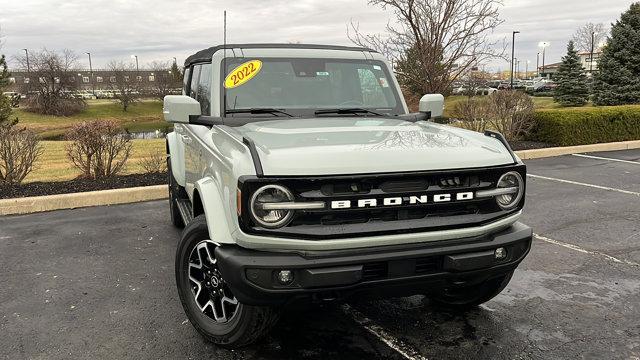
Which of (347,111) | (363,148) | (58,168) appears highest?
(347,111)

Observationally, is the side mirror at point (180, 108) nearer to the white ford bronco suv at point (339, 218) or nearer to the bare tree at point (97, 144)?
the white ford bronco suv at point (339, 218)

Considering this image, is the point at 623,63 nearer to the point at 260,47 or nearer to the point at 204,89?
the point at 260,47

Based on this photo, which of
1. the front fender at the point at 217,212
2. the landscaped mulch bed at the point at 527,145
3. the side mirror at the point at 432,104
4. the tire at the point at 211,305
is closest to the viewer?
the front fender at the point at 217,212

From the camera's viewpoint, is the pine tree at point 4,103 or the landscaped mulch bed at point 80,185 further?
the pine tree at point 4,103

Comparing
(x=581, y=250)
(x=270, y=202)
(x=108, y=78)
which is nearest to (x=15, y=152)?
(x=270, y=202)

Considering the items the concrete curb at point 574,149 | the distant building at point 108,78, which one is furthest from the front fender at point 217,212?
the distant building at point 108,78

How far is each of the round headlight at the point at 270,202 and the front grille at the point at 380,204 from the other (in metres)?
0.03

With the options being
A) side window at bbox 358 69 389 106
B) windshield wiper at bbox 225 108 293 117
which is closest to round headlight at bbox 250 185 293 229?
windshield wiper at bbox 225 108 293 117

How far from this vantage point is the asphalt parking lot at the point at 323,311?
3221mm

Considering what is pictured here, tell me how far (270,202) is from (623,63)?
28.9 m

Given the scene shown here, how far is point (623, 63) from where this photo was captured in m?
26.1

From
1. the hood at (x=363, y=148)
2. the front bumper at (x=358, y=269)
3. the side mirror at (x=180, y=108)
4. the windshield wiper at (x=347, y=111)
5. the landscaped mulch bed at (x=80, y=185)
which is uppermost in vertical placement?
the side mirror at (x=180, y=108)

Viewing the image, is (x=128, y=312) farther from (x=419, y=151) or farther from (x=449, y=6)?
(x=449, y=6)

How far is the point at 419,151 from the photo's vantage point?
2828 mm
